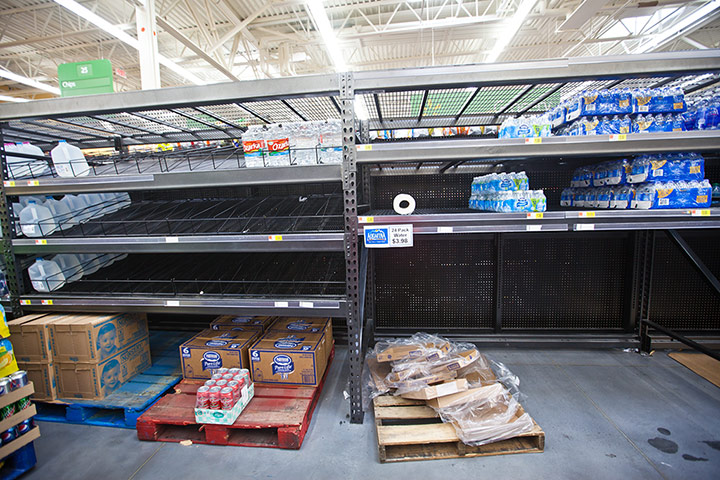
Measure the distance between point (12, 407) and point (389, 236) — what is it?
224cm

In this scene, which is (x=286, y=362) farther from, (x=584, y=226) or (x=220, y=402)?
(x=584, y=226)

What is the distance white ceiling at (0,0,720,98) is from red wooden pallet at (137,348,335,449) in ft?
17.8

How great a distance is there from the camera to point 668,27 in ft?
18.6

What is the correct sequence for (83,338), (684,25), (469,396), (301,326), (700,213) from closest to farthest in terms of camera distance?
(700,213) → (469,396) → (83,338) → (301,326) → (684,25)

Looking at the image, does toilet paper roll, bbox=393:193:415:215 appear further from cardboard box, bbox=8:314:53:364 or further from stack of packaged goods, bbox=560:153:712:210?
cardboard box, bbox=8:314:53:364

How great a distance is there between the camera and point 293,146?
203 cm

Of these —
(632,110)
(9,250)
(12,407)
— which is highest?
(632,110)

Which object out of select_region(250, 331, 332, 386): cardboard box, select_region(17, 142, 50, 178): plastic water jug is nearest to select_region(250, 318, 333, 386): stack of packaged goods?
select_region(250, 331, 332, 386): cardboard box

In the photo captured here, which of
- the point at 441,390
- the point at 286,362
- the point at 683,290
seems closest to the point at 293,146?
the point at 286,362

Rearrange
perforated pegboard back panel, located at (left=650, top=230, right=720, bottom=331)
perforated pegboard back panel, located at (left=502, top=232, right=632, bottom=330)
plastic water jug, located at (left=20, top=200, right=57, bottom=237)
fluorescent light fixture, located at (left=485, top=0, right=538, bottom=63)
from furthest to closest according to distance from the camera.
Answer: fluorescent light fixture, located at (left=485, top=0, right=538, bottom=63) → perforated pegboard back panel, located at (left=502, top=232, right=632, bottom=330) → perforated pegboard back panel, located at (left=650, top=230, right=720, bottom=331) → plastic water jug, located at (left=20, top=200, right=57, bottom=237)

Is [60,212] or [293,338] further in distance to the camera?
[60,212]

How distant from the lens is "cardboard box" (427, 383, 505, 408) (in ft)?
6.03

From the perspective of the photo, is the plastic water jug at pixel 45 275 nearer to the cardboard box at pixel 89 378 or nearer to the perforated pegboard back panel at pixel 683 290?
the cardboard box at pixel 89 378

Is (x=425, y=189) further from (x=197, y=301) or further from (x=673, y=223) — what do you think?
(x=197, y=301)
